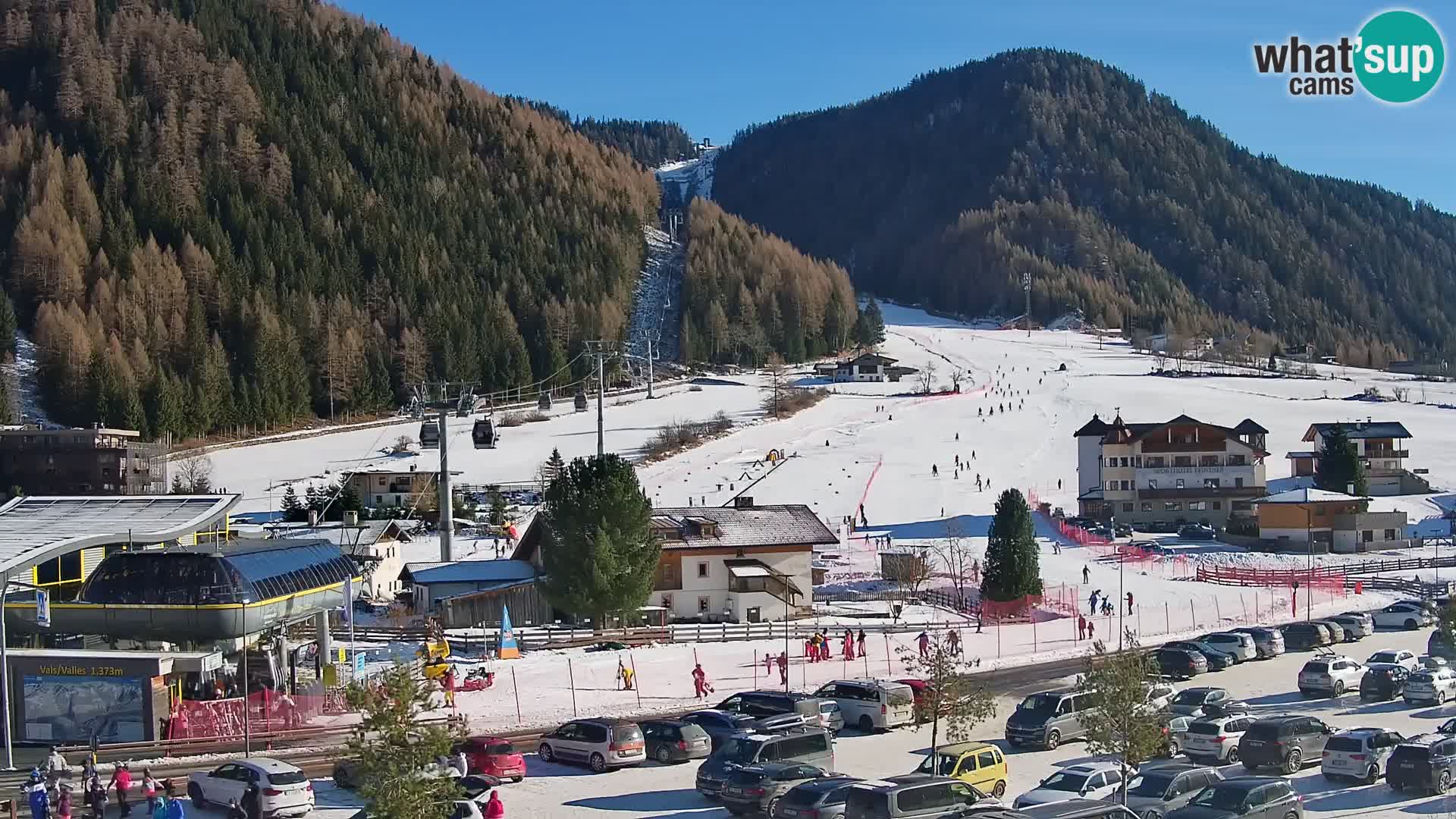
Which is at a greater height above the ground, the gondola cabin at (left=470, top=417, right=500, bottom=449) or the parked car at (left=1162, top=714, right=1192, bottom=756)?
the gondola cabin at (left=470, top=417, right=500, bottom=449)

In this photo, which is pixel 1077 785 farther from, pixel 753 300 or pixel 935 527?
pixel 753 300

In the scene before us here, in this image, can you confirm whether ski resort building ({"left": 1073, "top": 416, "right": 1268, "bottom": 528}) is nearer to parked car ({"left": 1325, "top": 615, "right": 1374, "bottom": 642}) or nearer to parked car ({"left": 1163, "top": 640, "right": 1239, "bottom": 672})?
parked car ({"left": 1325, "top": 615, "right": 1374, "bottom": 642})

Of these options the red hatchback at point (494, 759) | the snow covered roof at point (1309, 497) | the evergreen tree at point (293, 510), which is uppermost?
the evergreen tree at point (293, 510)

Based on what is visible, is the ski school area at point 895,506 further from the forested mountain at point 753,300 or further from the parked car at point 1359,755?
the parked car at point 1359,755

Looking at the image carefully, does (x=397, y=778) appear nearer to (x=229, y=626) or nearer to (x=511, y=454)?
(x=229, y=626)

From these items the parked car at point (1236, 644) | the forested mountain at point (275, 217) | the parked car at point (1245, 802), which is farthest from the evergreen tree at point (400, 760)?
the forested mountain at point (275, 217)

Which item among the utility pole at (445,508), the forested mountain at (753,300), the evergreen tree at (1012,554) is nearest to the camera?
the evergreen tree at (1012,554)

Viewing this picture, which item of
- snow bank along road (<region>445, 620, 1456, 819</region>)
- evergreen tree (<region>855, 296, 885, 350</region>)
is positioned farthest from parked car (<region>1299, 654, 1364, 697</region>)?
evergreen tree (<region>855, 296, 885, 350</region>)
